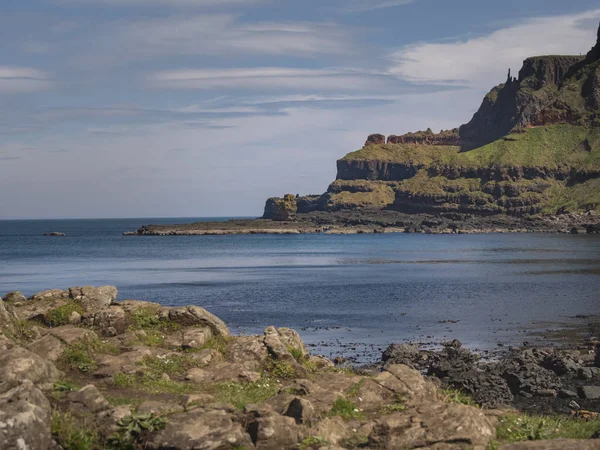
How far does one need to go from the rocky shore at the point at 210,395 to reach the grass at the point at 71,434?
0.07ft

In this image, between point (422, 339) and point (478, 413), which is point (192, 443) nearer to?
point (478, 413)

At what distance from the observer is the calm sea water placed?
162 ft

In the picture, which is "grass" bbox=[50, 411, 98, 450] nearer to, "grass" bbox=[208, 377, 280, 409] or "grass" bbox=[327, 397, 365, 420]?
"grass" bbox=[208, 377, 280, 409]

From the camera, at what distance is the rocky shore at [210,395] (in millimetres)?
13078

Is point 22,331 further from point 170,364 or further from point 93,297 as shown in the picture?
point 170,364

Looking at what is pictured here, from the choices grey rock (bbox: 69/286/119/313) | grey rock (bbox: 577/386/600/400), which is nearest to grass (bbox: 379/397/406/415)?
grey rock (bbox: 69/286/119/313)

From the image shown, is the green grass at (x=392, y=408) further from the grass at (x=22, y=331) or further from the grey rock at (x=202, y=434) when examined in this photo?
the grass at (x=22, y=331)

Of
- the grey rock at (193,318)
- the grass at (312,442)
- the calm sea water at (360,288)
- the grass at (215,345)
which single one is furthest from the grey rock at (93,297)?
the calm sea water at (360,288)

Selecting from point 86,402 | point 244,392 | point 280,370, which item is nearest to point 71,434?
point 86,402

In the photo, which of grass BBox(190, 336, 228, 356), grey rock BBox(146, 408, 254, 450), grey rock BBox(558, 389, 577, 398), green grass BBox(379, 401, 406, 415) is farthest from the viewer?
grey rock BBox(558, 389, 577, 398)

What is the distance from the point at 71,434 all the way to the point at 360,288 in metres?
67.1

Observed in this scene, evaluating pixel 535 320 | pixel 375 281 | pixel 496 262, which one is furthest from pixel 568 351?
pixel 496 262

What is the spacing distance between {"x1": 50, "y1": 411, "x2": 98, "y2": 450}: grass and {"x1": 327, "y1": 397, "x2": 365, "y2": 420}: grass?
Answer: 4.80 metres

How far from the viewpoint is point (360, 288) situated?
7906cm
